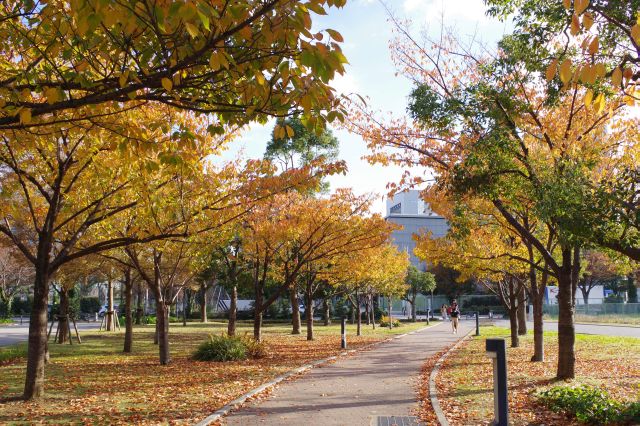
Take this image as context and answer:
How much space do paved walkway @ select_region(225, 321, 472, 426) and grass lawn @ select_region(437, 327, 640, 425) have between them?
31.3 inches

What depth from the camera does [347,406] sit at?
8.55 meters

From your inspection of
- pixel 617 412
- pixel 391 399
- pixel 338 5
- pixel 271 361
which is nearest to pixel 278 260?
pixel 271 361

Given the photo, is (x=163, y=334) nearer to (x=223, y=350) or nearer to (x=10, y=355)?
(x=223, y=350)

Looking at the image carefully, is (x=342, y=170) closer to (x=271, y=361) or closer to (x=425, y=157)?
(x=425, y=157)

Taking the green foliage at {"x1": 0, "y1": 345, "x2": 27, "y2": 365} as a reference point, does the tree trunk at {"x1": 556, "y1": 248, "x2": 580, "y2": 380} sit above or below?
above

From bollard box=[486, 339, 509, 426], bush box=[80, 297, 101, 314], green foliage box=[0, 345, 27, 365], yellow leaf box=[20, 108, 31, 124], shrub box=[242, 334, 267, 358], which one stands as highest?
yellow leaf box=[20, 108, 31, 124]

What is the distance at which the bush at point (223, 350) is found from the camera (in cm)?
1473

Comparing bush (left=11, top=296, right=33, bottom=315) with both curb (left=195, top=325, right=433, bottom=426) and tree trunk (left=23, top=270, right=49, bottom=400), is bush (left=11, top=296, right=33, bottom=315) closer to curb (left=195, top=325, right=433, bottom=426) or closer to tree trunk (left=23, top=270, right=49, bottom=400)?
curb (left=195, top=325, right=433, bottom=426)

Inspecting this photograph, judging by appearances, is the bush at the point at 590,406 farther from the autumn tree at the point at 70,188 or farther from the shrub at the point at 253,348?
the shrub at the point at 253,348

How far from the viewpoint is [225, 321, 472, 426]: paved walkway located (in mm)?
7582

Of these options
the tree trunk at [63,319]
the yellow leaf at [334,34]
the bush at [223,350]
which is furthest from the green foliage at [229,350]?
the yellow leaf at [334,34]

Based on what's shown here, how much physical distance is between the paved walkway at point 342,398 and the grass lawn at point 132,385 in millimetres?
755

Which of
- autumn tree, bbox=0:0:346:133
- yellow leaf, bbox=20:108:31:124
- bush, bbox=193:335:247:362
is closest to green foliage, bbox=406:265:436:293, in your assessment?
bush, bbox=193:335:247:362

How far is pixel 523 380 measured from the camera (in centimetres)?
1084
